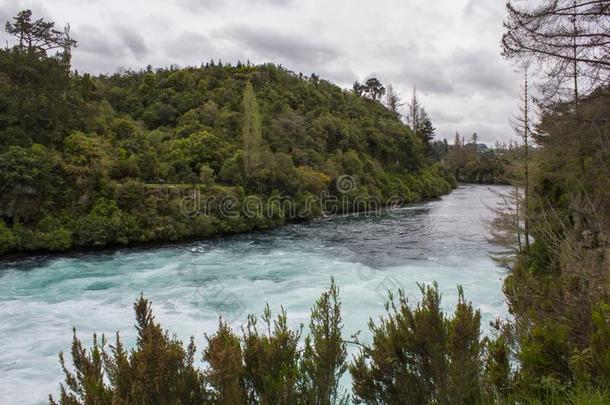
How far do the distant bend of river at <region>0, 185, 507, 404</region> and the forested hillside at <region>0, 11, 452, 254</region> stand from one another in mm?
2249

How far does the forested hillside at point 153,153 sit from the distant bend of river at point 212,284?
225 cm

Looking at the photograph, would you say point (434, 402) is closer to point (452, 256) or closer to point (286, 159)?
point (452, 256)

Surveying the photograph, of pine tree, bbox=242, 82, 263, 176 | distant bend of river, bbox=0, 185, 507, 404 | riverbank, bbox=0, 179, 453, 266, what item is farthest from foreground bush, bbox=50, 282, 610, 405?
pine tree, bbox=242, 82, 263, 176

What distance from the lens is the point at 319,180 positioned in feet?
115

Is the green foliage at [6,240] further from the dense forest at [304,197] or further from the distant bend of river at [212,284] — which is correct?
the distant bend of river at [212,284]

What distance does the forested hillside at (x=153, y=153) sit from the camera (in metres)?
20.3

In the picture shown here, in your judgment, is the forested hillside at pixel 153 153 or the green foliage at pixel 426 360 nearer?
the green foliage at pixel 426 360

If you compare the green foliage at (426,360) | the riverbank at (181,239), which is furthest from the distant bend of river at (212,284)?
the green foliage at (426,360)

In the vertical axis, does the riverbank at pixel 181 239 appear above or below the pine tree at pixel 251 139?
below

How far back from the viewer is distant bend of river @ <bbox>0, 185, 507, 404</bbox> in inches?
394

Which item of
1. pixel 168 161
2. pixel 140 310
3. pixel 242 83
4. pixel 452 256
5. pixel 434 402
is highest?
pixel 242 83

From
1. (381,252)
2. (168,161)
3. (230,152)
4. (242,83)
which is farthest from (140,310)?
(242,83)

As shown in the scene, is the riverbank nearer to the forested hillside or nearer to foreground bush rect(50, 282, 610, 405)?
the forested hillside

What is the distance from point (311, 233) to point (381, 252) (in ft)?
21.8
